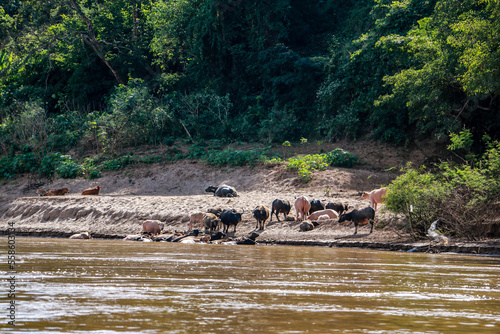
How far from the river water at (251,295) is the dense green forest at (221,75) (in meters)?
13.7

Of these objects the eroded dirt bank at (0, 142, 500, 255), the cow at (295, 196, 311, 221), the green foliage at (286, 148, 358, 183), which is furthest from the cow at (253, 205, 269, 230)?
the green foliage at (286, 148, 358, 183)

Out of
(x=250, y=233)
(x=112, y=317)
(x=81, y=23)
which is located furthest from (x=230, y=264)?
(x=81, y=23)

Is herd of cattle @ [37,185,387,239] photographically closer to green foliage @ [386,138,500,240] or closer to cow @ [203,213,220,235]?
cow @ [203,213,220,235]

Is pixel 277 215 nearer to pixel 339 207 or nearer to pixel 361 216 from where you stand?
pixel 339 207

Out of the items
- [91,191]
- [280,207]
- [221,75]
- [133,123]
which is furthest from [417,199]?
[221,75]

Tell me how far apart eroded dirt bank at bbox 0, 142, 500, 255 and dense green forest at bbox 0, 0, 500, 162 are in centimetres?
336

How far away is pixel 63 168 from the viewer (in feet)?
91.3

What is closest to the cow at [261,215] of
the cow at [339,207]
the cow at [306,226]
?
the cow at [306,226]

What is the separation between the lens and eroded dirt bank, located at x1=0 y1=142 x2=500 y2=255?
52.9ft

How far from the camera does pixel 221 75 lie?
34.9 m

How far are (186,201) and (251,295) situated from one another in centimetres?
1481

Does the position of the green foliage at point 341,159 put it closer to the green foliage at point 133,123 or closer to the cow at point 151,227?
the cow at point 151,227

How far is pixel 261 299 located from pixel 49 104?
113 feet

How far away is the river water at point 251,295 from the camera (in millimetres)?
5020
